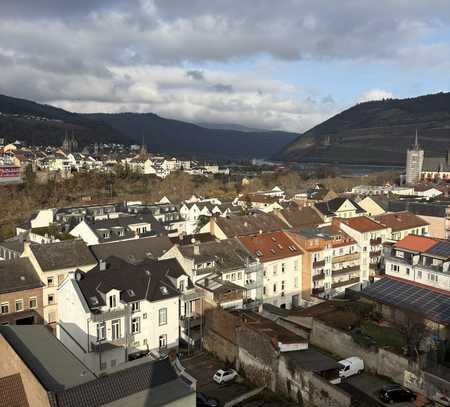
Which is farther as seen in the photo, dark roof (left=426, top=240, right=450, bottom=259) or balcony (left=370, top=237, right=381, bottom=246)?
balcony (left=370, top=237, right=381, bottom=246)

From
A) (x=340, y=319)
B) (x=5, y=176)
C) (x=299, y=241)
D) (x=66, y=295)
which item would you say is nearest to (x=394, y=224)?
(x=299, y=241)

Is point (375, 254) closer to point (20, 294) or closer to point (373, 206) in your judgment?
point (373, 206)

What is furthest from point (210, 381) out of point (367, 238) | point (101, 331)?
point (367, 238)

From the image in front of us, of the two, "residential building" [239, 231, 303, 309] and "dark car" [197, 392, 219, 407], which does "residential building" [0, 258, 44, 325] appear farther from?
"dark car" [197, 392, 219, 407]

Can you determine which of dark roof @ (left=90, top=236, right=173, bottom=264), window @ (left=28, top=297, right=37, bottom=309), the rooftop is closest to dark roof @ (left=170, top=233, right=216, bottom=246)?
dark roof @ (left=90, top=236, right=173, bottom=264)

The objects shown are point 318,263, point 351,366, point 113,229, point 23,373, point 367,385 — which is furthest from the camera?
point 113,229
